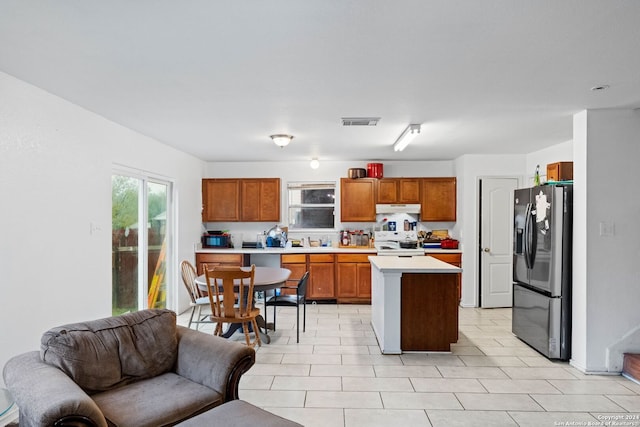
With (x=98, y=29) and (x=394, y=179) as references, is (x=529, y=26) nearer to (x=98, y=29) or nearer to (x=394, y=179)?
(x=98, y=29)

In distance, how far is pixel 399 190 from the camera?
22.1 ft

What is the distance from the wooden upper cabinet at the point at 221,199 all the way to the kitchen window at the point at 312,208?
97 centimetres

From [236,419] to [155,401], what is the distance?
0.52 m

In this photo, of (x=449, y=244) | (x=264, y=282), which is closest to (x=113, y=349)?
(x=264, y=282)

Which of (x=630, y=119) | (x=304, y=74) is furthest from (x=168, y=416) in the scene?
(x=630, y=119)

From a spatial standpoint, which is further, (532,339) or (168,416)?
(532,339)

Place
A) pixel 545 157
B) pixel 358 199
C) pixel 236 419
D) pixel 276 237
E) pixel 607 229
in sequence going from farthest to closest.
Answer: pixel 276 237
pixel 358 199
pixel 545 157
pixel 607 229
pixel 236 419

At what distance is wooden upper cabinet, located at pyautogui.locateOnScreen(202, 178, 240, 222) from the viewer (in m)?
6.82

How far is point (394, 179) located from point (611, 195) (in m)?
3.46

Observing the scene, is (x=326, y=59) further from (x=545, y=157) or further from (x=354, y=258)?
(x=545, y=157)

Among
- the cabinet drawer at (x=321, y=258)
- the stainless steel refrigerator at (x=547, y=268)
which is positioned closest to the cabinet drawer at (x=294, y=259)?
the cabinet drawer at (x=321, y=258)

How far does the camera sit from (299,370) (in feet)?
11.9

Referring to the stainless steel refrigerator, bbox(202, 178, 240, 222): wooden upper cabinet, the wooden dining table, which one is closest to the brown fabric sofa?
the wooden dining table

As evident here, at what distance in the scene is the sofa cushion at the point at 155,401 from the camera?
6.36 ft
